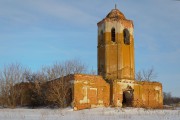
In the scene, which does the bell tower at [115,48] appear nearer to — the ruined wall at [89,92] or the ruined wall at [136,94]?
the ruined wall at [136,94]

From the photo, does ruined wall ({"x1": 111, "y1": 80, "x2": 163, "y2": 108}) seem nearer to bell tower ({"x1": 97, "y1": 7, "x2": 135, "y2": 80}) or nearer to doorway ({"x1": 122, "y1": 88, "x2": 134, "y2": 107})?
doorway ({"x1": 122, "y1": 88, "x2": 134, "y2": 107})

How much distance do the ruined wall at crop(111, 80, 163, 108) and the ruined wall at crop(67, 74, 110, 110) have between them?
0.89 meters

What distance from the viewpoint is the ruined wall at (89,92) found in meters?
26.2

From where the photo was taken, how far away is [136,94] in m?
29.8

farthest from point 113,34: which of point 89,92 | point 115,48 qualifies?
point 89,92

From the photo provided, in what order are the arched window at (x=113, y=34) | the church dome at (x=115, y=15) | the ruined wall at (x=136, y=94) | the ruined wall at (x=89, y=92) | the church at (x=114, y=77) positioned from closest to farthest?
the ruined wall at (x=89, y=92)
the church at (x=114, y=77)
the ruined wall at (x=136, y=94)
the arched window at (x=113, y=34)
the church dome at (x=115, y=15)

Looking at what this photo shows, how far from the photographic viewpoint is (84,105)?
86.7 ft

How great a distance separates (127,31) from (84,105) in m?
9.15

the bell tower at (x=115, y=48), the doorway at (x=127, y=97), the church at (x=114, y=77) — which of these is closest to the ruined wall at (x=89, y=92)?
the church at (x=114, y=77)

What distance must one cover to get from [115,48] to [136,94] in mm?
5021

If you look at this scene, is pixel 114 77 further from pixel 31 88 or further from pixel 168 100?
pixel 168 100

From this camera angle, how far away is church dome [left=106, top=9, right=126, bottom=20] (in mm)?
30142

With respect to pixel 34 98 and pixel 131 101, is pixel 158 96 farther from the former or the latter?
pixel 34 98

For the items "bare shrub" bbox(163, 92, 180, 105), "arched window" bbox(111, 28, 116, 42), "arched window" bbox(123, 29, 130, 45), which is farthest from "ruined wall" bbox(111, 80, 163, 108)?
"bare shrub" bbox(163, 92, 180, 105)
